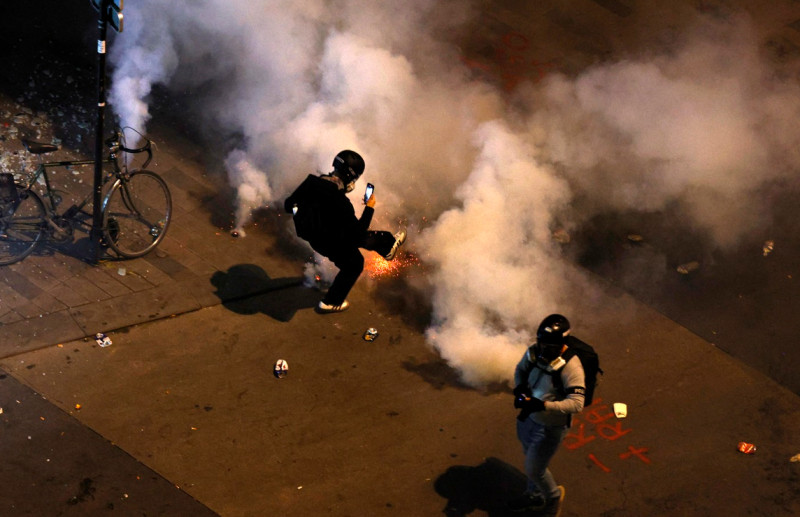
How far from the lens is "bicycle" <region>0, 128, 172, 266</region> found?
7.01 m

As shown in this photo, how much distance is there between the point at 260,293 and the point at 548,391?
307cm

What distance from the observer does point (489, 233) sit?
25.5 feet

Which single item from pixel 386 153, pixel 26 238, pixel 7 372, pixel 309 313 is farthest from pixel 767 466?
pixel 26 238

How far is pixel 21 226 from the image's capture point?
281 inches

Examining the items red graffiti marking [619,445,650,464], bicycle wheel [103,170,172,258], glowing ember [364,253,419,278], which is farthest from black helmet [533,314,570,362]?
bicycle wheel [103,170,172,258]

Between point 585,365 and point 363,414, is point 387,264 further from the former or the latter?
point 585,365

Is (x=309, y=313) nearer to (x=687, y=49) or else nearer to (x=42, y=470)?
(x=42, y=470)

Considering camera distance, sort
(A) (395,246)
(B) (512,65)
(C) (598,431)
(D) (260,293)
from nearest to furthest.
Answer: (C) (598,431), (A) (395,246), (D) (260,293), (B) (512,65)

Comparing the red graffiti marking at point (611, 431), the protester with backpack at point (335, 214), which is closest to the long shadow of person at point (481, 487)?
the red graffiti marking at point (611, 431)

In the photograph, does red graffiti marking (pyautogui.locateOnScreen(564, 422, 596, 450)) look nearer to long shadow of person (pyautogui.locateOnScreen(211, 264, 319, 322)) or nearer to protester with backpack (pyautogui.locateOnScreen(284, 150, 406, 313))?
protester with backpack (pyautogui.locateOnScreen(284, 150, 406, 313))

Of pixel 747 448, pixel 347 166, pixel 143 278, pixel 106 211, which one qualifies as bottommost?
pixel 143 278

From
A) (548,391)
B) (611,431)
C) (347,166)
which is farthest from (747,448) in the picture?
(347,166)

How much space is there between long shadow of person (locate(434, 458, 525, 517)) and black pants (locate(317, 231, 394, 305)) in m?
1.82

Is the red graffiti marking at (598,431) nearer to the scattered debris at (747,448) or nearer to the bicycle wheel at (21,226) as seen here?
the scattered debris at (747,448)
